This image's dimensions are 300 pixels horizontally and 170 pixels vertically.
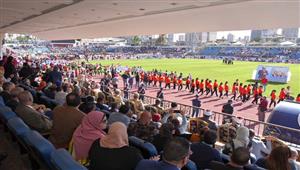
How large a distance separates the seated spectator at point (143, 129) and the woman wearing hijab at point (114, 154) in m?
1.64

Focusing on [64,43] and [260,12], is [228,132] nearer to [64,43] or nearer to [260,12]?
[260,12]

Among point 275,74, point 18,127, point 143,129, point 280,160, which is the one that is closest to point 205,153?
point 280,160

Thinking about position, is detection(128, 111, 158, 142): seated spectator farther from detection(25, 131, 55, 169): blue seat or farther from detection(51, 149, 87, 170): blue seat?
detection(51, 149, 87, 170): blue seat

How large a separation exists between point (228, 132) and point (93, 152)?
3.69m

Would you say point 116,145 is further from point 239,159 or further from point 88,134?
point 239,159

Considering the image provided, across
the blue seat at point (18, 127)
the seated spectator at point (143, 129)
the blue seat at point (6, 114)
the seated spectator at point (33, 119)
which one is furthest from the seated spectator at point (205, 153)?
the blue seat at point (6, 114)

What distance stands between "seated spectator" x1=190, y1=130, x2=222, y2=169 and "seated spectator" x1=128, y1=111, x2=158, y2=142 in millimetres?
880

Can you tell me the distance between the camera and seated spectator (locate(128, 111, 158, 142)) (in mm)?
4763

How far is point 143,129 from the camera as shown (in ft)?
15.9

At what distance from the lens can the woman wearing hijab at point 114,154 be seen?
2.95 meters

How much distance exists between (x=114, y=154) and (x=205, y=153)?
143cm

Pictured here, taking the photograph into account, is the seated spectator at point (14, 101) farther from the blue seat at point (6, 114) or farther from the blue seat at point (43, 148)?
the blue seat at point (43, 148)

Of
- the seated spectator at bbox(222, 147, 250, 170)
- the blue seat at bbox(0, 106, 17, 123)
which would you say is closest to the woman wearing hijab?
the seated spectator at bbox(222, 147, 250, 170)

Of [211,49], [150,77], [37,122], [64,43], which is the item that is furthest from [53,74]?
[64,43]
